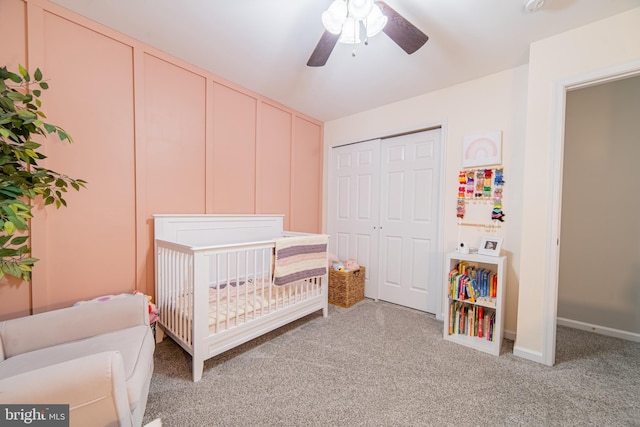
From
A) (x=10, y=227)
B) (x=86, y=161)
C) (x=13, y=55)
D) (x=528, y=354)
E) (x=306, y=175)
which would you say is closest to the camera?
(x=10, y=227)

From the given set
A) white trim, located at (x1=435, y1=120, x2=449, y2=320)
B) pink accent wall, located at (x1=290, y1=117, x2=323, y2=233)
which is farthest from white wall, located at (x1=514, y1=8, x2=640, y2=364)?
pink accent wall, located at (x1=290, y1=117, x2=323, y2=233)

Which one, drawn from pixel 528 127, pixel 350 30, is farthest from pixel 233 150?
pixel 528 127

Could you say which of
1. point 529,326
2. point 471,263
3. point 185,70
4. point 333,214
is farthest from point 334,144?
point 529,326

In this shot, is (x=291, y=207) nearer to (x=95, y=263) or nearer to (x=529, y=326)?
(x=95, y=263)

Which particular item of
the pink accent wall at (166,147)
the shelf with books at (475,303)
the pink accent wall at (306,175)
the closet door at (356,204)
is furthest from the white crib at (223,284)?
the shelf with books at (475,303)

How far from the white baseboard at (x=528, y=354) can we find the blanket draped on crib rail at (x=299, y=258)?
1648mm

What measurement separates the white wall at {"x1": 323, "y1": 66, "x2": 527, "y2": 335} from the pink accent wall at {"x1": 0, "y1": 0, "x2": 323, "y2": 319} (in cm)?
190

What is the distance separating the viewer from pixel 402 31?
145 centimetres

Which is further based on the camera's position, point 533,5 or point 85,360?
point 533,5

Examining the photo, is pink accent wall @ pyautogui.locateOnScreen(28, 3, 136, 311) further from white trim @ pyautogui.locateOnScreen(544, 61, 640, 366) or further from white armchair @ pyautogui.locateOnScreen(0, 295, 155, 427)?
white trim @ pyautogui.locateOnScreen(544, 61, 640, 366)

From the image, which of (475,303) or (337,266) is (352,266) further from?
(475,303)

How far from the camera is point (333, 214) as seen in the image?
3594mm

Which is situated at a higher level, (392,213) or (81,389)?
(392,213)

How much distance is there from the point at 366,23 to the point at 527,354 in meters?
2.56
